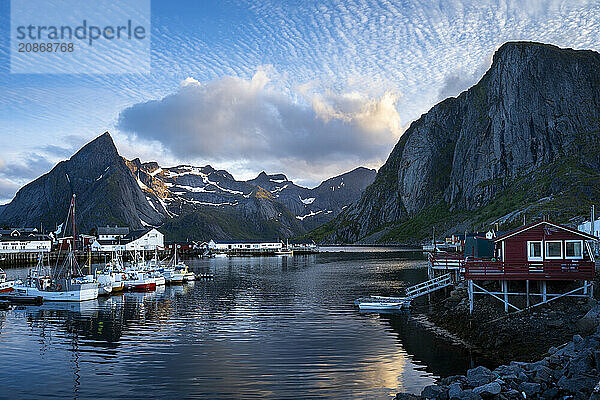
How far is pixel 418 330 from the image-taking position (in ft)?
156

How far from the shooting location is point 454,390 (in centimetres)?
2356

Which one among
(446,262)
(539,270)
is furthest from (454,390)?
(446,262)

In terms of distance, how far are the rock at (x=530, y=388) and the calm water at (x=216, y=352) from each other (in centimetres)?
806

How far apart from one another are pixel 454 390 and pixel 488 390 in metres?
1.59

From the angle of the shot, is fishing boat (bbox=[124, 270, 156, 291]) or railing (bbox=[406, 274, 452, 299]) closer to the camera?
railing (bbox=[406, 274, 452, 299])

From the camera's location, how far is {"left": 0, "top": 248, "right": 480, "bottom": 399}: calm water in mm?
30812

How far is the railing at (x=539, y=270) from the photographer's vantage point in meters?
43.1

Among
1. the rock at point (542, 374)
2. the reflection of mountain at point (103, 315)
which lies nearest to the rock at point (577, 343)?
the rock at point (542, 374)

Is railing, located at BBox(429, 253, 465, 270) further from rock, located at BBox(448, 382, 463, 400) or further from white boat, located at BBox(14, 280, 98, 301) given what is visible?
white boat, located at BBox(14, 280, 98, 301)

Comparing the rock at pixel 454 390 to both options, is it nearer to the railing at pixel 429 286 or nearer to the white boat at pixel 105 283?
the railing at pixel 429 286

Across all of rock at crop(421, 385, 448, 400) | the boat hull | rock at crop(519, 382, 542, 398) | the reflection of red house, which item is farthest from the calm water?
the reflection of red house

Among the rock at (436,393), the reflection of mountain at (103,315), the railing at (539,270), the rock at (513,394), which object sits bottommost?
the reflection of mountain at (103,315)

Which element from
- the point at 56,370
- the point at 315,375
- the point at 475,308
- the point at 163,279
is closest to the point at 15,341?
the point at 56,370

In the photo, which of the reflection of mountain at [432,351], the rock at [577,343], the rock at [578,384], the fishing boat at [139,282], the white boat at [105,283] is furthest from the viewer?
the fishing boat at [139,282]
